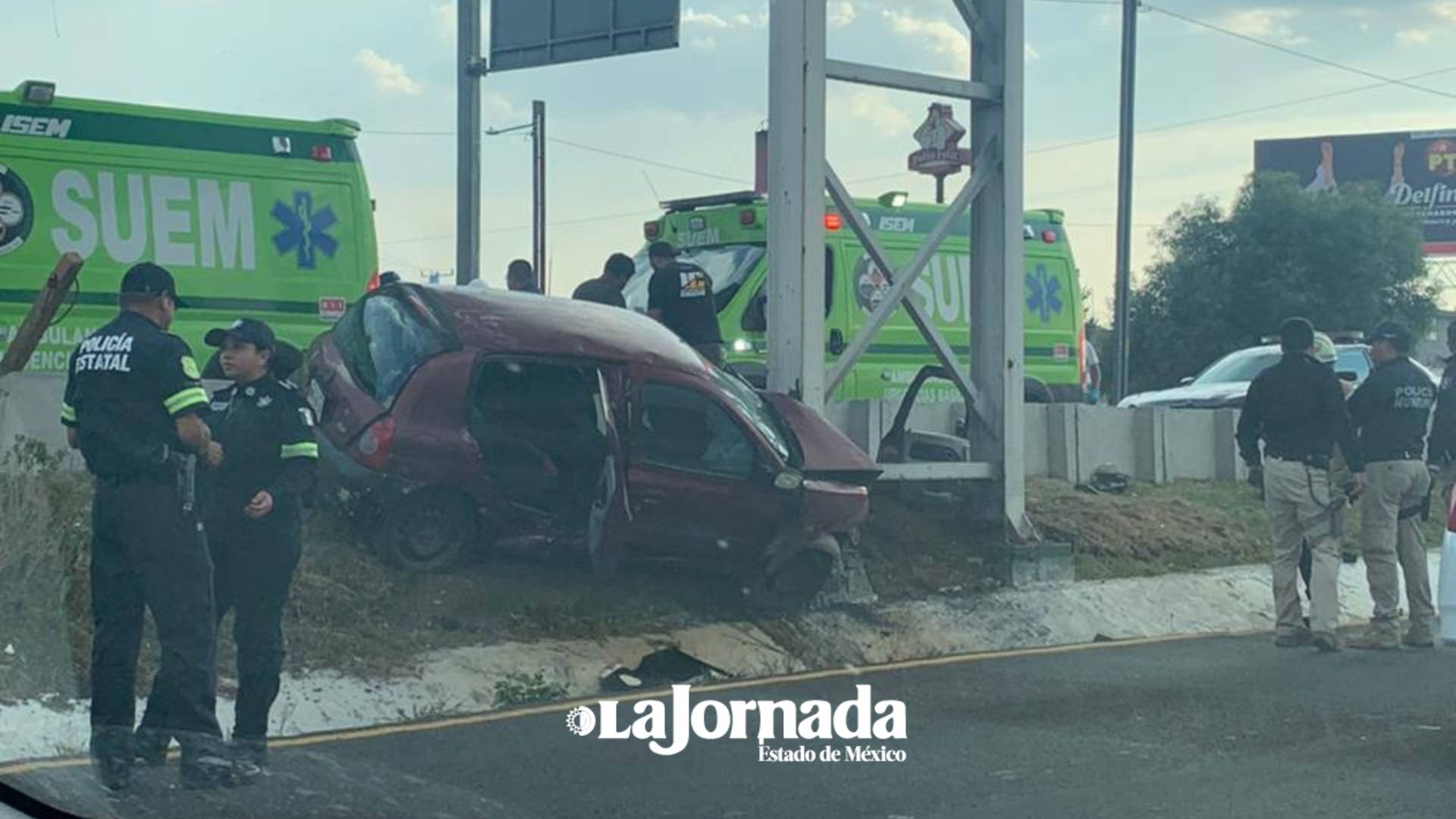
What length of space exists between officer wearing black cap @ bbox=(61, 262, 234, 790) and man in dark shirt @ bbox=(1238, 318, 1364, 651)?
480 centimetres

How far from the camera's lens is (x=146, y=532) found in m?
5.47

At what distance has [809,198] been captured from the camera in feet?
30.3

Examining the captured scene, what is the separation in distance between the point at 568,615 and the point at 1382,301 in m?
3.22

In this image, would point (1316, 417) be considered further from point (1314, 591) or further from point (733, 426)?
point (733, 426)

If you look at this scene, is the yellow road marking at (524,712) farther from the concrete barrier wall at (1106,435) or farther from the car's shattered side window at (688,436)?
the concrete barrier wall at (1106,435)

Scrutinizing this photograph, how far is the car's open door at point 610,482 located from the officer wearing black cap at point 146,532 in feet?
4.97

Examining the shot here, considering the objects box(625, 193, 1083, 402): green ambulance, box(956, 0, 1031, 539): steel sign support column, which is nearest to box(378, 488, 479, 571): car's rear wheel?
box(625, 193, 1083, 402): green ambulance

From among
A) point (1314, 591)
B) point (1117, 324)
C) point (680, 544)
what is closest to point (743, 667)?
point (680, 544)

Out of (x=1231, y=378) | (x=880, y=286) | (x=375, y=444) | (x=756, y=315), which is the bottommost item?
(x=375, y=444)

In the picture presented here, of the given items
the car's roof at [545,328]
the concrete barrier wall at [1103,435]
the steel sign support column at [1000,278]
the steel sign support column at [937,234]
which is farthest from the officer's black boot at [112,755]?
the steel sign support column at [1000,278]

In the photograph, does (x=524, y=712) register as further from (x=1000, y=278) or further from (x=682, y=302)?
(x=1000, y=278)

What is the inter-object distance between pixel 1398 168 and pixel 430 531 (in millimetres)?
3670

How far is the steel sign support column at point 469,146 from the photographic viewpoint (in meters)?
5.98

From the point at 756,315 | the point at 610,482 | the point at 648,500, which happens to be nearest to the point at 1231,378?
the point at 648,500
